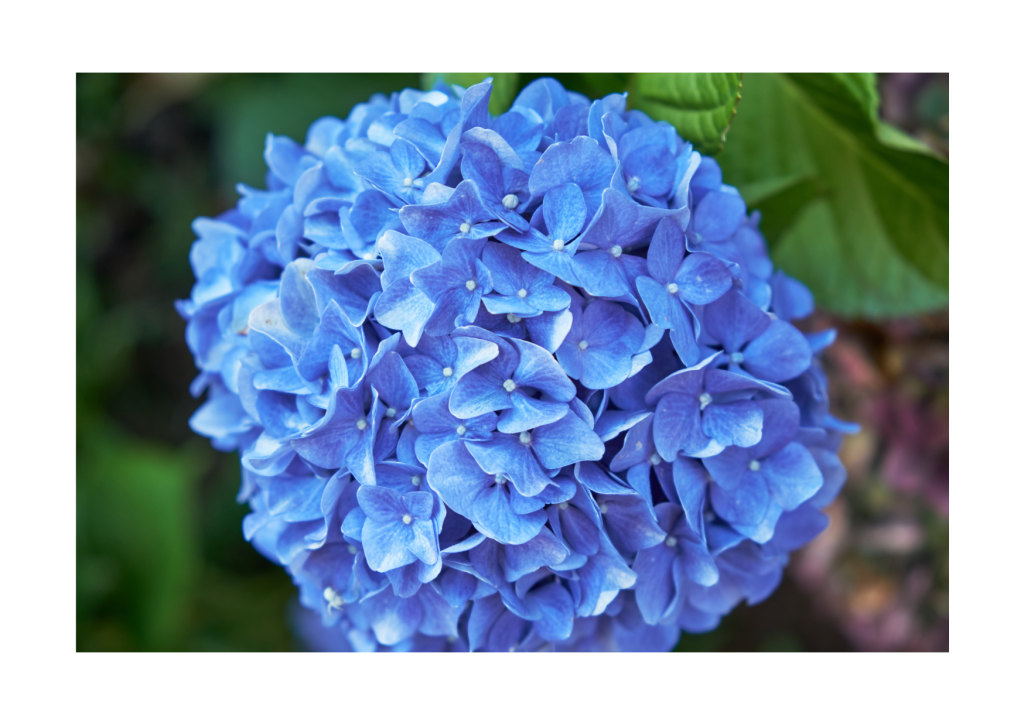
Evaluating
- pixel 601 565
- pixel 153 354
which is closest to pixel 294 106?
pixel 153 354

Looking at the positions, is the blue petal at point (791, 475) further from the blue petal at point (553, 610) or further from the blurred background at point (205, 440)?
the blurred background at point (205, 440)

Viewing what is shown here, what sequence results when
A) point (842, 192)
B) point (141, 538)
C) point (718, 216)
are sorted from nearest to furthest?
1. point (718, 216)
2. point (842, 192)
3. point (141, 538)

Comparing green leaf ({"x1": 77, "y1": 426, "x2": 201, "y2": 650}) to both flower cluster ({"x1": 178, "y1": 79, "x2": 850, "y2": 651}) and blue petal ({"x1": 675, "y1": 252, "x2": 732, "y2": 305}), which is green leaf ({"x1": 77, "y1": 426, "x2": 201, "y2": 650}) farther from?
blue petal ({"x1": 675, "y1": 252, "x2": 732, "y2": 305})

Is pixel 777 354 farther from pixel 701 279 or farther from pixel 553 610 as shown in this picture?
pixel 553 610

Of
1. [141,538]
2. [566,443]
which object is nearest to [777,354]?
[566,443]

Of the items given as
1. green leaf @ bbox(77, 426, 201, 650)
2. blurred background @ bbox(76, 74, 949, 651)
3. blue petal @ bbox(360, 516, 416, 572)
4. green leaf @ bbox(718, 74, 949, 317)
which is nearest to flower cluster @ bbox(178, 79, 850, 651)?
blue petal @ bbox(360, 516, 416, 572)

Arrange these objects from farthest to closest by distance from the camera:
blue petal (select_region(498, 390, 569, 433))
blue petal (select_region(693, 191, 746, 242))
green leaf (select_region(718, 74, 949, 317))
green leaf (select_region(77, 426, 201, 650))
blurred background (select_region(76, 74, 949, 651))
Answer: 1. green leaf (select_region(77, 426, 201, 650))
2. blurred background (select_region(76, 74, 949, 651))
3. green leaf (select_region(718, 74, 949, 317))
4. blue petal (select_region(693, 191, 746, 242))
5. blue petal (select_region(498, 390, 569, 433))
